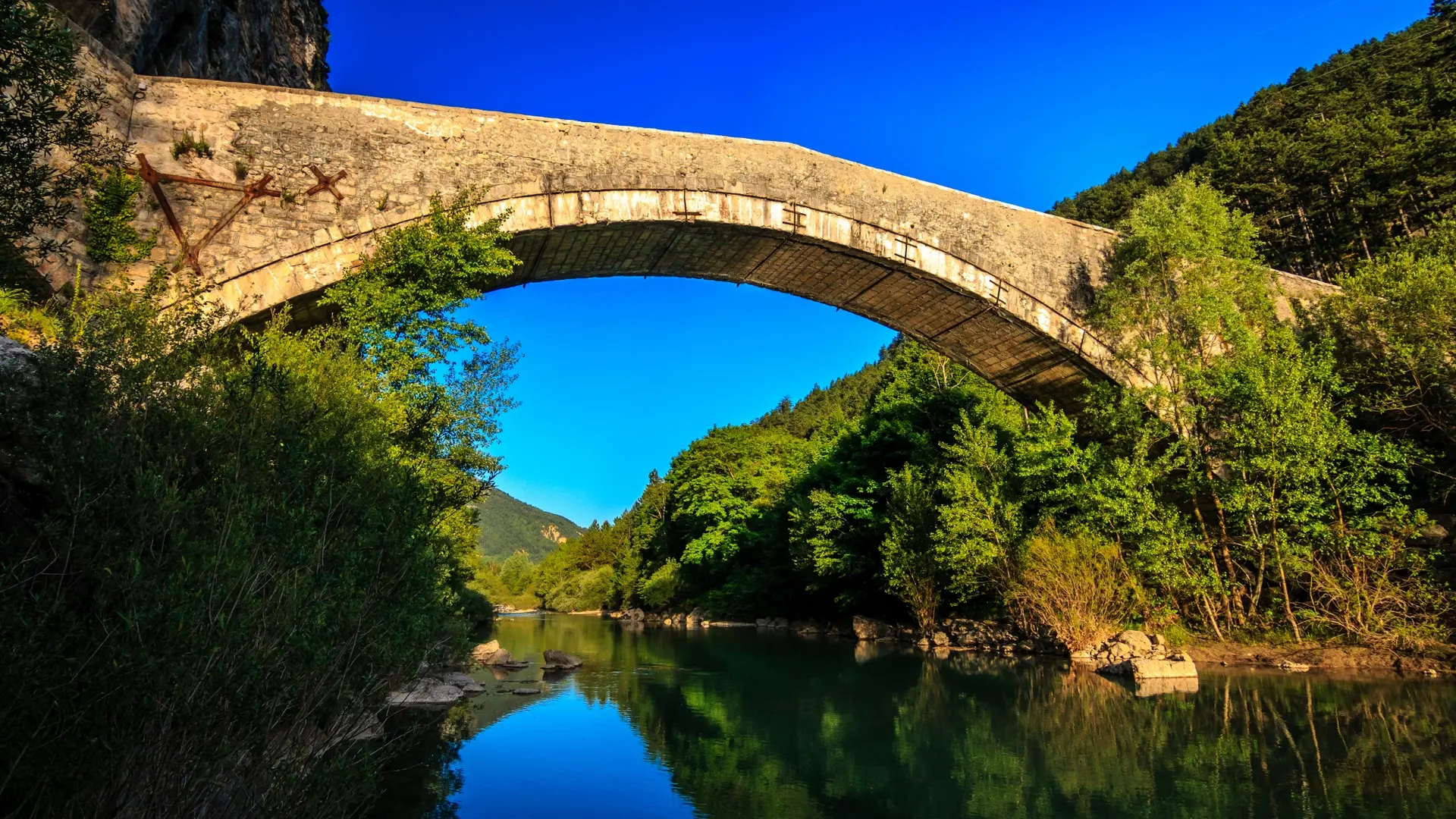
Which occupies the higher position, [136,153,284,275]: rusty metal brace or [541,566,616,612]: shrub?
[136,153,284,275]: rusty metal brace

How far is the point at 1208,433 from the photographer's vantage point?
16.5m

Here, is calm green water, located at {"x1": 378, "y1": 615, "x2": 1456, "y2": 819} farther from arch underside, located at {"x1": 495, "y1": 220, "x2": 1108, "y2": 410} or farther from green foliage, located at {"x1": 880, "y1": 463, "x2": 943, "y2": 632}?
green foliage, located at {"x1": 880, "y1": 463, "x2": 943, "y2": 632}

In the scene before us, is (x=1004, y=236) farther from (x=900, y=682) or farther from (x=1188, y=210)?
Result: (x=900, y=682)

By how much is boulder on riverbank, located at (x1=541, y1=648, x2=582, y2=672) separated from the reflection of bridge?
898cm

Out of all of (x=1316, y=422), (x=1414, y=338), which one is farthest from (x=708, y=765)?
(x=1414, y=338)

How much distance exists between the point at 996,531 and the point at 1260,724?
32.9 ft

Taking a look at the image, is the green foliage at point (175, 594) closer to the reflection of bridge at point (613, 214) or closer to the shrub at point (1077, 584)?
the reflection of bridge at point (613, 214)

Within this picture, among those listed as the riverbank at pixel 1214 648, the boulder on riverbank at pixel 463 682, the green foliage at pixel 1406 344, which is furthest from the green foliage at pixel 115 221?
the green foliage at pixel 1406 344

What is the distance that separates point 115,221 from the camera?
34.7 ft

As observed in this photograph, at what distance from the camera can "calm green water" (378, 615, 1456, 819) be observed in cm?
709

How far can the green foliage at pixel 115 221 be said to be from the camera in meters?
10.4

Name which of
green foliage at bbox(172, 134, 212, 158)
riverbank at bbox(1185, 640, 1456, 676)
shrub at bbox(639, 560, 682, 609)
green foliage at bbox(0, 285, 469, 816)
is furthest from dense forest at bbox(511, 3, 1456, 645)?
shrub at bbox(639, 560, 682, 609)

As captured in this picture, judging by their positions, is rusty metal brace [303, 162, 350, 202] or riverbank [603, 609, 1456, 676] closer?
rusty metal brace [303, 162, 350, 202]

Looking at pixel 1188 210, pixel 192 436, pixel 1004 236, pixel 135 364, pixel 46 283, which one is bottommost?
pixel 192 436
